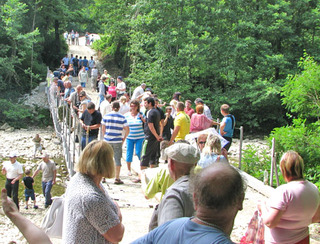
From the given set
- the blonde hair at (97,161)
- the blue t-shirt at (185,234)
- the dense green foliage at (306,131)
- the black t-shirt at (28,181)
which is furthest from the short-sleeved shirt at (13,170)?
the blue t-shirt at (185,234)

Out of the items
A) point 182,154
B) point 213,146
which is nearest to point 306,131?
point 213,146

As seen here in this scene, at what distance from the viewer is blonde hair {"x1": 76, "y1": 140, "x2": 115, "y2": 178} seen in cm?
275

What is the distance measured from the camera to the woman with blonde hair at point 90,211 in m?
2.60

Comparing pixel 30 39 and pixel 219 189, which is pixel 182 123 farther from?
pixel 30 39

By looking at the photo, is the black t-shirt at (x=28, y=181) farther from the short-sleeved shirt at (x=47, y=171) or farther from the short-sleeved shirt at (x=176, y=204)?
the short-sleeved shirt at (x=176, y=204)

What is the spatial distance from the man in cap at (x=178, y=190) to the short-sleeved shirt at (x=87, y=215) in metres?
0.37

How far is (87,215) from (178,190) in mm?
641

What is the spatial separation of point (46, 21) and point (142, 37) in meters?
15.1

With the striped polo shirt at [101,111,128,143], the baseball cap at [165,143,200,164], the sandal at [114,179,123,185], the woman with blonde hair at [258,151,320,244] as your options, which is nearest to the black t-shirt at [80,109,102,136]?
the striped polo shirt at [101,111,128,143]

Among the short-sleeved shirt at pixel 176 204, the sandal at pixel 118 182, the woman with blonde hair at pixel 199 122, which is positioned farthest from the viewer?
the woman with blonde hair at pixel 199 122

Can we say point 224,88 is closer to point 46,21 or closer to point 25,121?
point 25,121

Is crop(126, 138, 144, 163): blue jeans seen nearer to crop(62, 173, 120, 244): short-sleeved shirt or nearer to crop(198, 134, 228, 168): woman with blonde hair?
crop(198, 134, 228, 168): woman with blonde hair

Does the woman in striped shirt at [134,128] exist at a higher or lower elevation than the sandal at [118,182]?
higher

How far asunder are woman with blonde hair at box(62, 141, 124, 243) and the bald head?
1.06 meters
